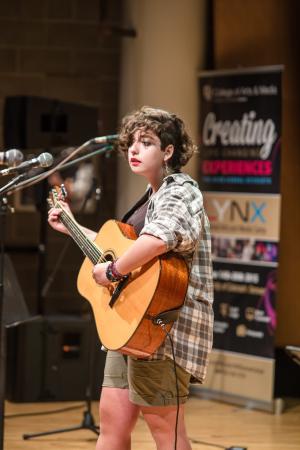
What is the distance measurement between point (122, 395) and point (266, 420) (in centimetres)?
238

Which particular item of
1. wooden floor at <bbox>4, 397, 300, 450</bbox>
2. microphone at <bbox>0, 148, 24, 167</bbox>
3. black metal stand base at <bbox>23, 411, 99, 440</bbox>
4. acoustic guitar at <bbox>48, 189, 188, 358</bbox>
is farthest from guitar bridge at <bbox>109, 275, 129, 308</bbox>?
black metal stand base at <bbox>23, 411, 99, 440</bbox>

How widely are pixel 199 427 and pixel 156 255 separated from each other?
250 cm

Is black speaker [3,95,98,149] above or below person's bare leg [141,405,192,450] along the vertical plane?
above

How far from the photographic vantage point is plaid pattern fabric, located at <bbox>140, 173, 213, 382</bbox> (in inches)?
103

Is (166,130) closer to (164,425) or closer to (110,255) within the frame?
(110,255)

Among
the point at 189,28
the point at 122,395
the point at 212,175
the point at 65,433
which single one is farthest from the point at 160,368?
the point at 189,28

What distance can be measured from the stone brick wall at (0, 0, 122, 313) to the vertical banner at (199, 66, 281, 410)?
2.83ft

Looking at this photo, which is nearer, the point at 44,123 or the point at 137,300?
the point at 137,300

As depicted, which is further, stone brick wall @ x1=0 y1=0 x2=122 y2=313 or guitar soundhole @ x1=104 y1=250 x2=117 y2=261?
stone brick wall @ x1=0 y1=0 x2=122 y2=313

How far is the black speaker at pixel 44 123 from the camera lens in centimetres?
511

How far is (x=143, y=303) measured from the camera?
259 cm

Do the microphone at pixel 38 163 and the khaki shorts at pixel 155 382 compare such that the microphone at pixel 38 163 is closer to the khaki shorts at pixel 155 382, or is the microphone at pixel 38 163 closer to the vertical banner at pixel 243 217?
the khaki shorts at pixel 155 382

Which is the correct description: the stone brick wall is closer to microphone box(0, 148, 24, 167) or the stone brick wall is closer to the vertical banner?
the vertical banner

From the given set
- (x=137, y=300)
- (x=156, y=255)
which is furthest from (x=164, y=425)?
(x=156, y=255)
